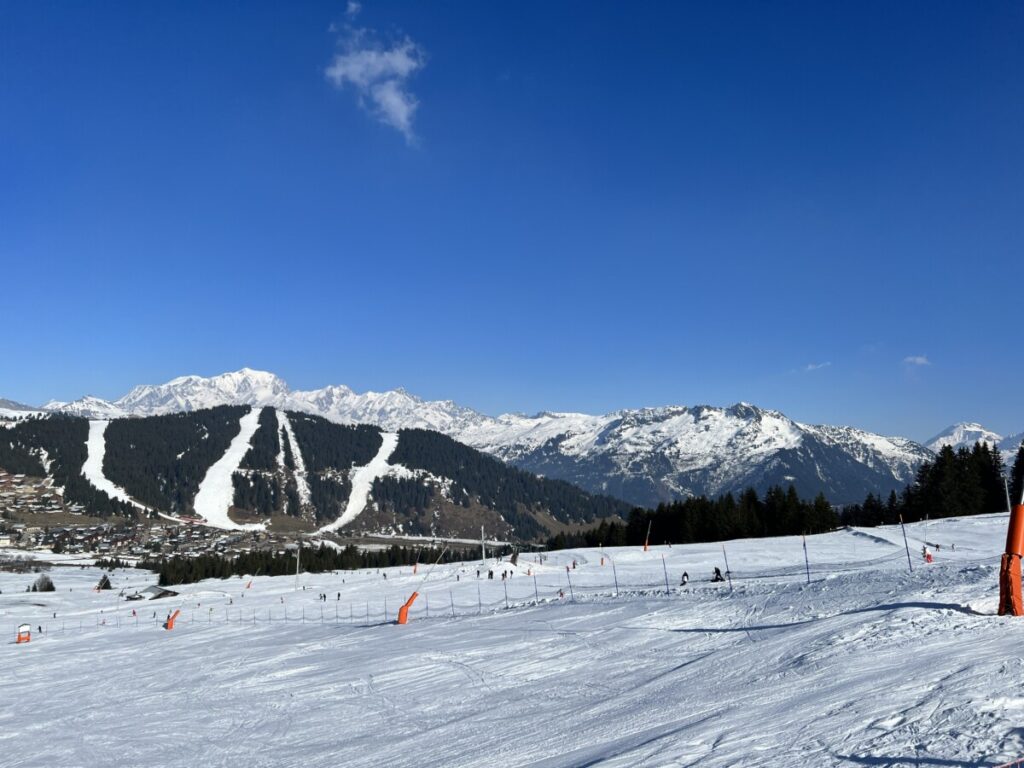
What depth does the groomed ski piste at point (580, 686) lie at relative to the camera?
1077cm

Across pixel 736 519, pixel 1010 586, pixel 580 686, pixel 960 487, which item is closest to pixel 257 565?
pixel 736 519

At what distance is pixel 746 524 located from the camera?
294 feet

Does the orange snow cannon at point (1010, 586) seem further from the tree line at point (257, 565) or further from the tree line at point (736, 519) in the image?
the tree line at point (257, 565)

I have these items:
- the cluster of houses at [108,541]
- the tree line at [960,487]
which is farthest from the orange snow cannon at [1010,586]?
the cluster of houses at [108,541]

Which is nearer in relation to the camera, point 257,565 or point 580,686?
point 580,686

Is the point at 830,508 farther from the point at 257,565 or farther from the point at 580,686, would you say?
the point at 580,686

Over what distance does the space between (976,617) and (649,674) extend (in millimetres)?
7180

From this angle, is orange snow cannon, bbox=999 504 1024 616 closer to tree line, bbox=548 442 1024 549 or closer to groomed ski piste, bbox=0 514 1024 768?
groomed ski piste, bbox=0 514 1024 768

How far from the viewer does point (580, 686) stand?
17938 millimetres

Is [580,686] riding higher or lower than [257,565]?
lower

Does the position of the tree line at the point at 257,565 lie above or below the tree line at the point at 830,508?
below

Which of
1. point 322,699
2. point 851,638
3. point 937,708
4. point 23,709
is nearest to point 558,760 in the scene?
point 937,708

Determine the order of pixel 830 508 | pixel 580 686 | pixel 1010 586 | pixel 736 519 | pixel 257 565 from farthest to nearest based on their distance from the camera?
pixel 257 565 → pixel 830 508 → pixel 736 519 → pixel 580 686 → pixel 1010 586

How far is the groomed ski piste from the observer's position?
35.3 feet
